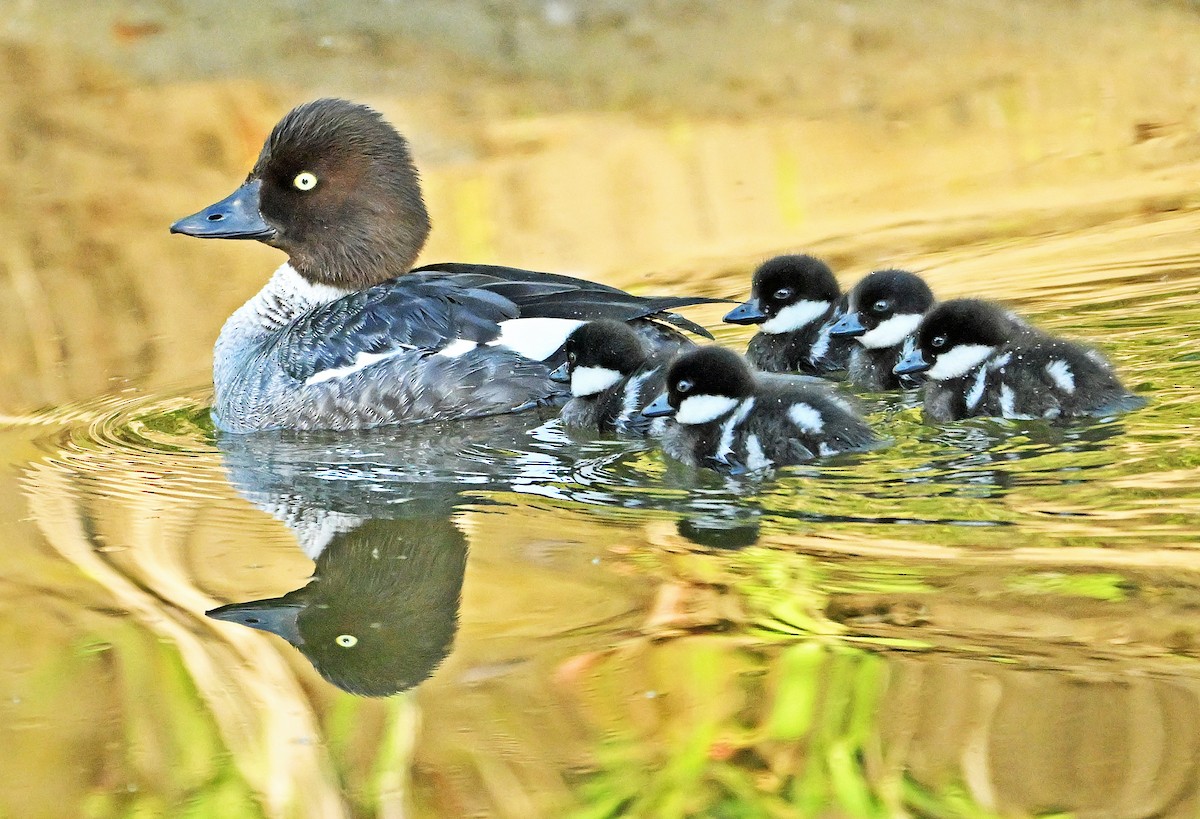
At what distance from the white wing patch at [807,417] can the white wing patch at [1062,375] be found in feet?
2.39

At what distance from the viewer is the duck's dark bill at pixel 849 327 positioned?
579cm

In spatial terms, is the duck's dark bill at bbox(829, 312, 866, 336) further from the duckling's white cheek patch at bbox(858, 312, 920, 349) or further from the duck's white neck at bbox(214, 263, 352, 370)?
the duck's white neck at bbox(214, 263, 352, 370)

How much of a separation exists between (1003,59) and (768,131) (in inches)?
68.1

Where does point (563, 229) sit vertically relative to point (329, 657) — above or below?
above

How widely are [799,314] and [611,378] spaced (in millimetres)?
898

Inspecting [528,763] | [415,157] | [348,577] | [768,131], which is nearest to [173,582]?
[348,577]

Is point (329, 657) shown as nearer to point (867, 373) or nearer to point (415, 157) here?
point (867, 373)

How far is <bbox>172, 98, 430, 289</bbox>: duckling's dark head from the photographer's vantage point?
611 centimetres

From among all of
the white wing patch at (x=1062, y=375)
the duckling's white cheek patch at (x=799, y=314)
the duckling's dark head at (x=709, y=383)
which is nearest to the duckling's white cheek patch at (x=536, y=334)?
the duckling's white cheek patch at (x=799, y=314)

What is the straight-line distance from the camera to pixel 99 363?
6879 mm

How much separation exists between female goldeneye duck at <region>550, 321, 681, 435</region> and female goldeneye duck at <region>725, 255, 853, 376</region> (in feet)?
1.95

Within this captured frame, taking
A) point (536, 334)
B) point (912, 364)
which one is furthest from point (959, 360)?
point (536, 334)

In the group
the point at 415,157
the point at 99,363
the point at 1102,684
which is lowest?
the point at 1102,684

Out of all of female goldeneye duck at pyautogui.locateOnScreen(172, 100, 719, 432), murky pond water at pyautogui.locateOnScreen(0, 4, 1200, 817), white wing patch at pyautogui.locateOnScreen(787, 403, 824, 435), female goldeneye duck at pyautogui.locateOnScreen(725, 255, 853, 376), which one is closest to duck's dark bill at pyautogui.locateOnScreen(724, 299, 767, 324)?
female goldeneye duck at pyautogui.locateOnScreen(725, 255, 853, 376)
